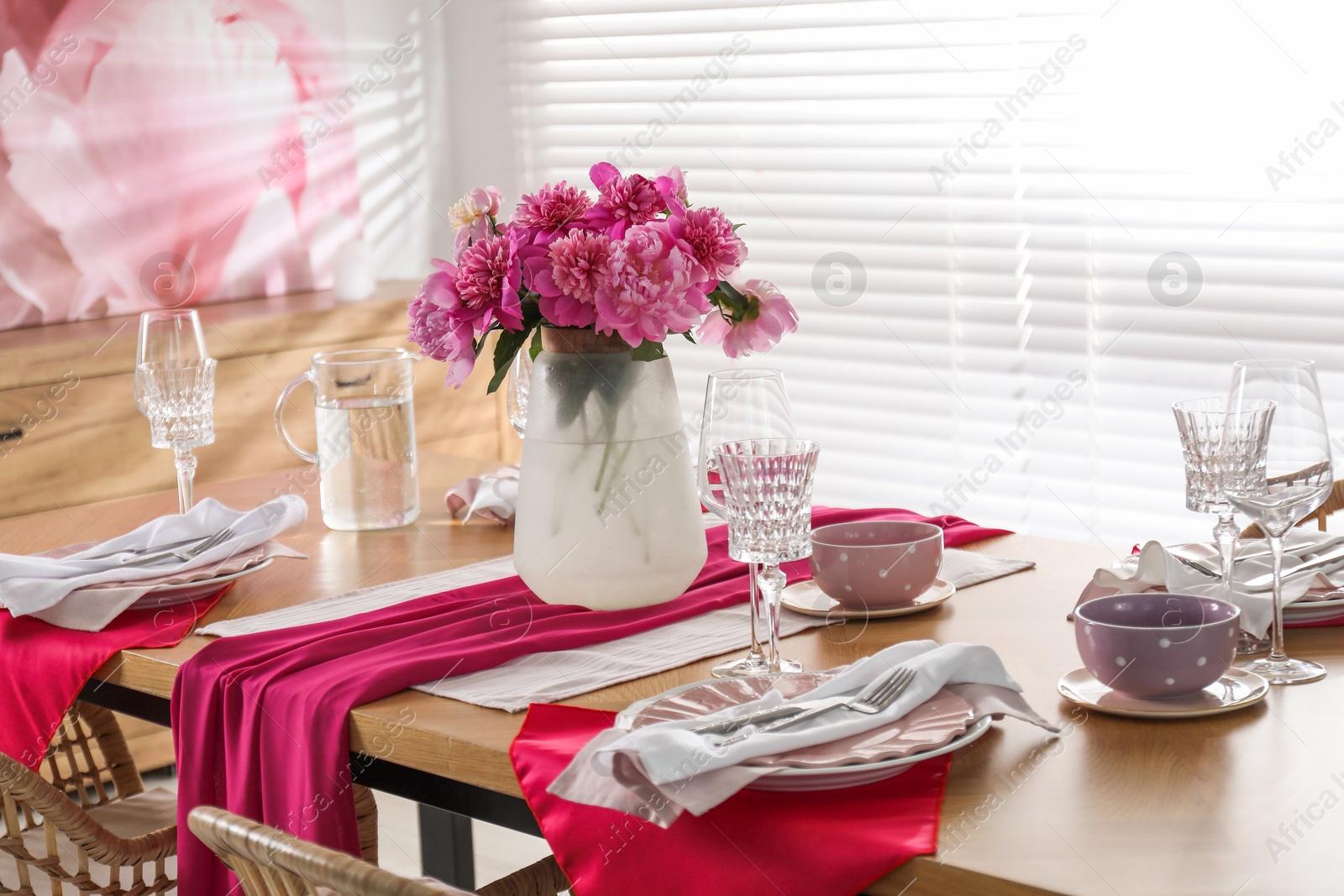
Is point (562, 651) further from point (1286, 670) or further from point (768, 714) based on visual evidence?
point (1286, 670)

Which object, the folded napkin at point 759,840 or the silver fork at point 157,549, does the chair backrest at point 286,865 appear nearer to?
the folded napkin at point 759,840

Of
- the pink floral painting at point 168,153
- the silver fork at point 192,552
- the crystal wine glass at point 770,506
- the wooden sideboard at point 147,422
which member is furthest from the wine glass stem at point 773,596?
the pink floral painting at point 168,153

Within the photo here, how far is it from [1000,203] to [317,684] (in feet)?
7.21

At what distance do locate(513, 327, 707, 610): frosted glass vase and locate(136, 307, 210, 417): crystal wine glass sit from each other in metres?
0.61

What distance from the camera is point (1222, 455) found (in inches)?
46.9

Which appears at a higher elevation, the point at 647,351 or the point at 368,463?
the point at 647,351

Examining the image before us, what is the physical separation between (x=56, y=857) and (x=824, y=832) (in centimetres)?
87

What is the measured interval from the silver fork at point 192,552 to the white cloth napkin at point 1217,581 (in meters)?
0.97

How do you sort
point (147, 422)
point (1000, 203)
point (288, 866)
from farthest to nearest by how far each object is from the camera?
point (1000, 203), point (147, 422), point (288, 866)

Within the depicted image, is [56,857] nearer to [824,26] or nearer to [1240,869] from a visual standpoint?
[1240,869]

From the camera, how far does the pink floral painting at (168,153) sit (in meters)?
3.07

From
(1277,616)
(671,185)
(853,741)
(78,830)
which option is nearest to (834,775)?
(853,741)

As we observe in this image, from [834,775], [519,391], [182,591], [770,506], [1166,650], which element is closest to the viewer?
[834,775]

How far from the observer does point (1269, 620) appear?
123 centimetres
